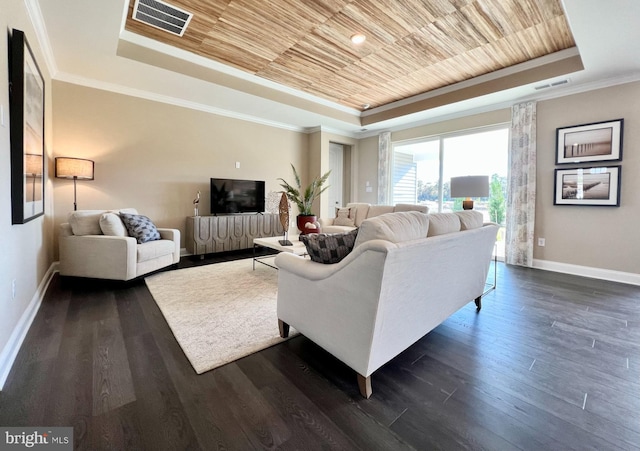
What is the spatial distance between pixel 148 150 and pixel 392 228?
4.59 meters

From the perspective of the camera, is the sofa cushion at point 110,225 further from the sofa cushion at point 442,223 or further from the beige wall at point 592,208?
the beige wall at point 592,208

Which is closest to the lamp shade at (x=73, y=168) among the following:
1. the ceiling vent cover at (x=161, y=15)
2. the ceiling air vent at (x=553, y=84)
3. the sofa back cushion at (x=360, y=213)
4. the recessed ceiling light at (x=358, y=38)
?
the ceiling vent cover at (x=161, y=15)

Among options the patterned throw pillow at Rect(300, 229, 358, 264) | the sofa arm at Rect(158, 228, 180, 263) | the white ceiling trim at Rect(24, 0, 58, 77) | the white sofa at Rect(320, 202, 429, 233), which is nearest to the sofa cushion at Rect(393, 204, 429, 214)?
the white sofa at Rect(320, 202, 429, 233)

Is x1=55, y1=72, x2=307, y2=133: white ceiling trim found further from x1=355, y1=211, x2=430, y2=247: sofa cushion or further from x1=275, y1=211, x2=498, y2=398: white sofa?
x1=355, y1=211, x2=430, y2=247: sofa cushion

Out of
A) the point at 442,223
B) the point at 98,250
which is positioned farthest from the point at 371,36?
the point at 98,250

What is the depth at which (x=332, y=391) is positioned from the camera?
1.55 metres

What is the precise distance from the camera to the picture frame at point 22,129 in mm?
1894

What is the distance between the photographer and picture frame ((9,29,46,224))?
1.89 metres

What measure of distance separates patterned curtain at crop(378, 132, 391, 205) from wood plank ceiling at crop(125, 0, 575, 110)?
196 centimetres

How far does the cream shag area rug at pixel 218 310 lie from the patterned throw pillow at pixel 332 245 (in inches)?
32.8

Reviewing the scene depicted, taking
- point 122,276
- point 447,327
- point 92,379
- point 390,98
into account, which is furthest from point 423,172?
point 92,379

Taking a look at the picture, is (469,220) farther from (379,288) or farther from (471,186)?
(471,186)

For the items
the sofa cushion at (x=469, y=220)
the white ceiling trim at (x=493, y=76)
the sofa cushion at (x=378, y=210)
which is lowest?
the sofa cushion at (x=469, y=220)

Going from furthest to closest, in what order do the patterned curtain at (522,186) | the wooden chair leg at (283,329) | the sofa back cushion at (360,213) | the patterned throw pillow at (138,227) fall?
the sofa back cushion at (360,213) < the patterned curtain at (522,186) < the patterned throw pillow at (138,227) < the wooden chair leg at (283,329)
